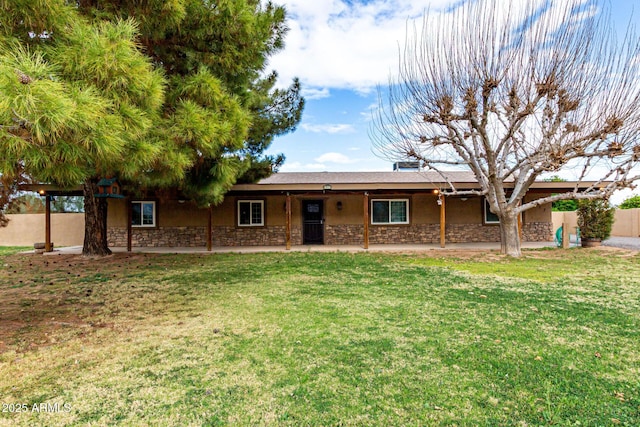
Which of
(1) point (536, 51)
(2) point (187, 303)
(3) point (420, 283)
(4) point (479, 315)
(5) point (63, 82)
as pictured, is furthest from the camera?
(1) point (536, 51)

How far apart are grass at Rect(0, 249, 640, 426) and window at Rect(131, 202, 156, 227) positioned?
639 centimetres

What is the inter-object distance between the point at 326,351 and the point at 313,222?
32.4 ft

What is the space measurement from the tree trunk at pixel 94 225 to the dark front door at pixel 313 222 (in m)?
6.56

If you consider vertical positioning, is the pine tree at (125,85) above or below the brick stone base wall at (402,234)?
above

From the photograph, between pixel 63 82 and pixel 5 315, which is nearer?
pixel 63 82

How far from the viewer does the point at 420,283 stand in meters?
6.30

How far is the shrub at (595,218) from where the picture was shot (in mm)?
11422

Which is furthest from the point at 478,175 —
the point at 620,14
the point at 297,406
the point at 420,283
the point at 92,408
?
the point at 92,408

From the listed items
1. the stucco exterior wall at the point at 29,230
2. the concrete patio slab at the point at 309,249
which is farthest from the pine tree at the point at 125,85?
the stucco exterior wall at the point at 29,230

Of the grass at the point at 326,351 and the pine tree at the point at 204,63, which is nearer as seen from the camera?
the grass at the point at 326,351

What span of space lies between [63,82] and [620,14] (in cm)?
1027

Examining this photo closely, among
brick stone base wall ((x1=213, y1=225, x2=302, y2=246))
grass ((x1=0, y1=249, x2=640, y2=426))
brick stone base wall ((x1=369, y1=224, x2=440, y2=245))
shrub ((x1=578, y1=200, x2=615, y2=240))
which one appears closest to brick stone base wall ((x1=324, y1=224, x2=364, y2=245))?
brick stone base wall ((x1=369, y1=224, x2=440, y2=245))

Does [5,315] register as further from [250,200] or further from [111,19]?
[250,200]

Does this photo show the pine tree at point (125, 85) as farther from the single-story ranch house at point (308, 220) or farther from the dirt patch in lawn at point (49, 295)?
the single-story ranch house at point (308, 220)
